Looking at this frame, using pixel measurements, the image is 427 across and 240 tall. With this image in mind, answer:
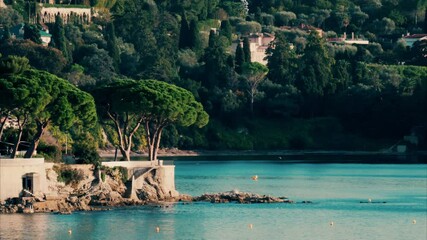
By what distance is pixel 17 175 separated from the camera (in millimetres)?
105375

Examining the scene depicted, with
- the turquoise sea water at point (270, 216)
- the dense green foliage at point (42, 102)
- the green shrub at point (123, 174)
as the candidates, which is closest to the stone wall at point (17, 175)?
the turquoise sea water at point (270, 216)

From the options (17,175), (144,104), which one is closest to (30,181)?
(17,175)

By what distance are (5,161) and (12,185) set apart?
4.36 feet

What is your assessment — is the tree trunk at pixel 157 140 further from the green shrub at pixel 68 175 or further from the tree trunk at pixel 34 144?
the tree trunk at pixel 34 144

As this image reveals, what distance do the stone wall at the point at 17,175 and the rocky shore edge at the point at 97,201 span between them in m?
0.46

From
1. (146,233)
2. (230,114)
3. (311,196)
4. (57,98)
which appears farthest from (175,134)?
(146,233)

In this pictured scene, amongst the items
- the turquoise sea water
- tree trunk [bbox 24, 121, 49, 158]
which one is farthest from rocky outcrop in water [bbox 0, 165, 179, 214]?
tree trunk [bbox 24, 121, 49, 158]

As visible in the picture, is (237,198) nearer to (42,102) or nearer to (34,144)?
(34,144)

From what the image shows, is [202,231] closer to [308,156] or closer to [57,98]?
[57,98]

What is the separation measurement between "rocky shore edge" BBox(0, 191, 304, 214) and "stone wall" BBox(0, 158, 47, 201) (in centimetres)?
46

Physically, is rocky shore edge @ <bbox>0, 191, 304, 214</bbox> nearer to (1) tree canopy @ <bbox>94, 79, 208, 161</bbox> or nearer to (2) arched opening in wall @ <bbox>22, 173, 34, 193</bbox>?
(2) arched opening in wall @ <bbox>22, 173, 34, 193</bbox>

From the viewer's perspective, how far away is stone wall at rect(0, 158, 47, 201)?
10481 centimetres

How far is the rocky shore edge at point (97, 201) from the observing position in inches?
4131

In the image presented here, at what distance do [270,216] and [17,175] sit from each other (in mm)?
14753
